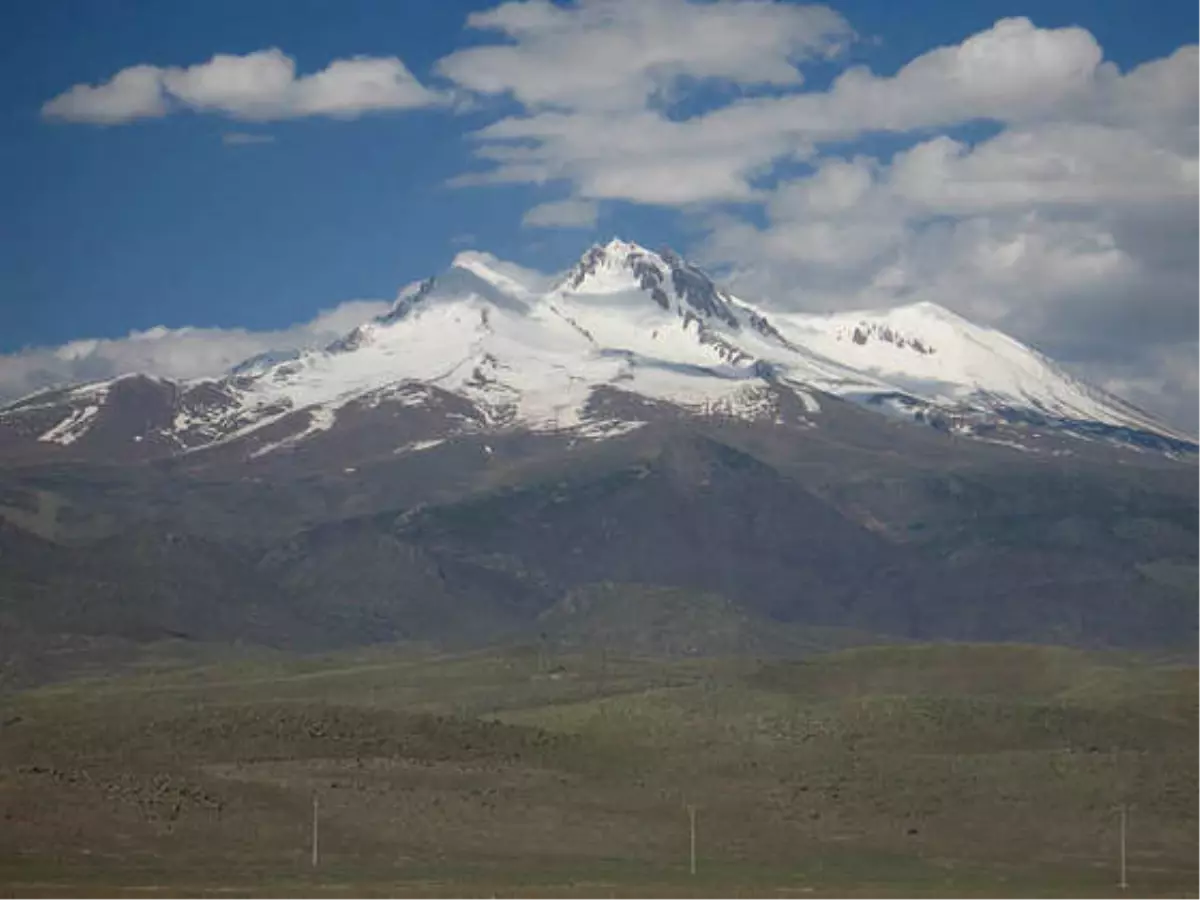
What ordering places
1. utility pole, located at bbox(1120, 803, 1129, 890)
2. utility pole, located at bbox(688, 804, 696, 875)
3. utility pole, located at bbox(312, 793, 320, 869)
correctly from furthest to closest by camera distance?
1. utility pole, located at bbox(688, 804, 696, 875)
2. utility pole, located at bbox(312, 793, 320, 869)
3. utility pole, located at bbox(1120, 803, 1129, 890)

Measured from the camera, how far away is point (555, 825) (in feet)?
602

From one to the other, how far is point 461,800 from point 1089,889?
57.2 m

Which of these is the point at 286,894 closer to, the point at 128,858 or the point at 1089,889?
the point at 128,858

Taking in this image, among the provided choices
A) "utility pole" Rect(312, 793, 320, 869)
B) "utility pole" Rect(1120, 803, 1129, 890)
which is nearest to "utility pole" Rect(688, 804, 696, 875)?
"utility pole" Rect(312, 793, 320, 869)

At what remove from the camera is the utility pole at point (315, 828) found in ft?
534

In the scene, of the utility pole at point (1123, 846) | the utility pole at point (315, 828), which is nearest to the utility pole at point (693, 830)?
the utility pole at point (315, 828)

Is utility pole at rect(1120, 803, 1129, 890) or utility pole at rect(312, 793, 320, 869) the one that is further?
utility pole at rect(312, 793, 320, 869)

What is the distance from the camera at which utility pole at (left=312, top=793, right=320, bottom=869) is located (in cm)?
16269

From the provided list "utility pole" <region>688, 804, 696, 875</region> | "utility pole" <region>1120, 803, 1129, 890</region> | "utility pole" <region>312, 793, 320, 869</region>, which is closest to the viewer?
"utility pole" <region>1120, 803, 1129, 890</region>

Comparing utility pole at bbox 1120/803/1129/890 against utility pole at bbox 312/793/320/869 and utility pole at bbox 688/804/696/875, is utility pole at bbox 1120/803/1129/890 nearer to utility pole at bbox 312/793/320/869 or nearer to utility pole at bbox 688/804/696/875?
utility pole at bbox 688/804/696/875

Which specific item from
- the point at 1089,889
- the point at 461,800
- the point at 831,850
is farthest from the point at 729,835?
the point at 1089,889

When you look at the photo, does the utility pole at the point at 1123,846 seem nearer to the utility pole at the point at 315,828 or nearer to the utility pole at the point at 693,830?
the utility pole at the point at 693,830

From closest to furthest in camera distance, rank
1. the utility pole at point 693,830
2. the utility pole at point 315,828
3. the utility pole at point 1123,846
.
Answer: the utility pole at point 1123,846 → the utility pole at point 315,828 → the utility pole at point 693,830

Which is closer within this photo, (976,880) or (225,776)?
(976,880)
